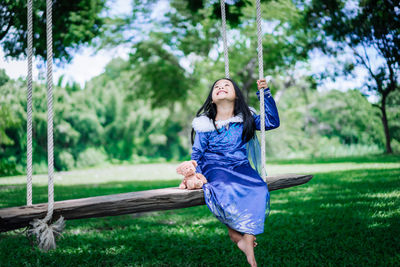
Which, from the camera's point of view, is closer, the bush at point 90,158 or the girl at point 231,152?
the girl at point 231,152

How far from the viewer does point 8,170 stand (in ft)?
33.3

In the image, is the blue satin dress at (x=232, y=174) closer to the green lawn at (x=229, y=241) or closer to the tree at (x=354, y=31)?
the green lawn at (x=229, y=241)

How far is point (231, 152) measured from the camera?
2.43 m

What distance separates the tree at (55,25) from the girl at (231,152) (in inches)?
127

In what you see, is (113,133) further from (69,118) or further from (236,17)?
(236,17)

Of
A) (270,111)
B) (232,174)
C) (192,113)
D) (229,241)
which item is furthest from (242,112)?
(192,113)

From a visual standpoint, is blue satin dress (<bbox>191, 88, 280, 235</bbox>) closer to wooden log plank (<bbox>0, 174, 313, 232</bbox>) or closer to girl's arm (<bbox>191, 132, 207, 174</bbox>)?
girl's arm (<bbox>191, 132, 207, 174</bbox>)

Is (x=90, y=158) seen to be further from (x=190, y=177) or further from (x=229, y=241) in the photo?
(x=190, y=177)

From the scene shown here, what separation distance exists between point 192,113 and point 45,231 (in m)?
17.7

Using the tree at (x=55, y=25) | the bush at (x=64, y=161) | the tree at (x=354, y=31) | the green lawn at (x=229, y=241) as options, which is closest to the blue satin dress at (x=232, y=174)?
the green lawn at (x=229, y=241)

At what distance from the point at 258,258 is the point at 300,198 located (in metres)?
2.78

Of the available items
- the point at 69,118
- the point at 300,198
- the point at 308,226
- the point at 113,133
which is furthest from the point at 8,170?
the point at 308,226

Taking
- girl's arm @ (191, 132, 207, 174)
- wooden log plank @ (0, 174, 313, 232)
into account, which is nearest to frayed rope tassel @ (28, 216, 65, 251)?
wooden log plank @ (0, 174, 313, 232)

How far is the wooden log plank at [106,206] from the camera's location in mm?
1826
